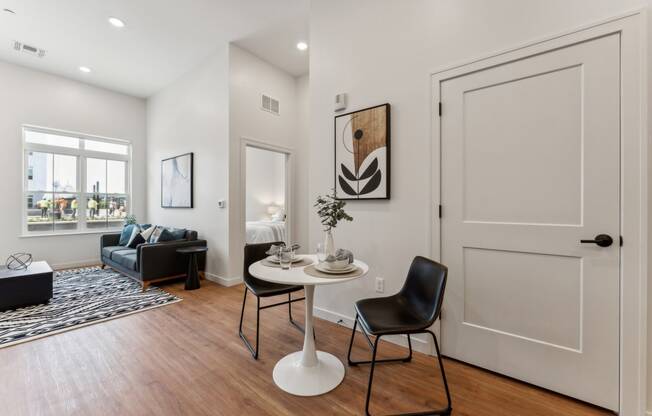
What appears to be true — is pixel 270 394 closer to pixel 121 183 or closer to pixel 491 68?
pixel 491 68

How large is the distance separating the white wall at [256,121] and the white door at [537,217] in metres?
2.90

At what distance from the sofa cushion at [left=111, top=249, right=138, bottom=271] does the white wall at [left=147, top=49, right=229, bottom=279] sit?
2.86 feet

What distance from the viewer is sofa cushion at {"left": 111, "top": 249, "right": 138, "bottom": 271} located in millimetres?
3908

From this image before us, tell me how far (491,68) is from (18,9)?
4978 mm

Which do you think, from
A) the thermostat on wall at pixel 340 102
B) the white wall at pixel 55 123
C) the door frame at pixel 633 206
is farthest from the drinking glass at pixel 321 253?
the white wall at pixel 55 123

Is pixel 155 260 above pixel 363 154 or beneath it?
beneath

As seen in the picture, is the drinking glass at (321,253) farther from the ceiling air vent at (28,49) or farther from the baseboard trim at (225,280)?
the ceiling air vent at (28,49)

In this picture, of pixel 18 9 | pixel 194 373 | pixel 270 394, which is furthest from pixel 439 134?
pixel 18 9

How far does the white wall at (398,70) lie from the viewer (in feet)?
5.88

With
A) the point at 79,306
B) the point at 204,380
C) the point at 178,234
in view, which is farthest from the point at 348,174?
the point at 79,306

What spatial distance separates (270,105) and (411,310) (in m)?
3.82

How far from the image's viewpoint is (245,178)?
13.6 feet

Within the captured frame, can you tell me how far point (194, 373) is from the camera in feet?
6.29

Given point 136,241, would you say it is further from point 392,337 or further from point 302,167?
point 392,337
